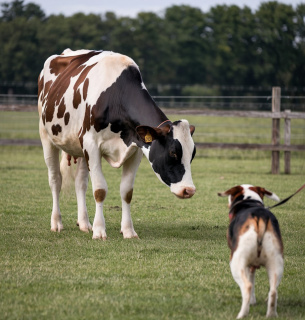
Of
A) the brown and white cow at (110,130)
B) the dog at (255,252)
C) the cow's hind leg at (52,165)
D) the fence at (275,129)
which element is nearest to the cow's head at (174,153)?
the brown and white cow at (110,130)

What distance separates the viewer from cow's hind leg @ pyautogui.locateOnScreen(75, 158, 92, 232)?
844 centimetres

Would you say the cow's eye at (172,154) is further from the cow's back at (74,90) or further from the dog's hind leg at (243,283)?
the dog's hind leg at (243,283)

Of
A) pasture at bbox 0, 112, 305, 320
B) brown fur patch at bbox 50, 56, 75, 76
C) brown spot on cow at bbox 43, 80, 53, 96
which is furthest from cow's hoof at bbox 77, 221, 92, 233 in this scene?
brown fur patch at bbox 50, 56, 75, 76

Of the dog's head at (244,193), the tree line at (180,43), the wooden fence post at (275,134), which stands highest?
the dog's head at (244,193)

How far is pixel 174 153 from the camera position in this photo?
7.14 m

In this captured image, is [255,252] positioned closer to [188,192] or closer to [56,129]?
[188,192]

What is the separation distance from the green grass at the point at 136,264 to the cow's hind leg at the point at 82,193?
179mm

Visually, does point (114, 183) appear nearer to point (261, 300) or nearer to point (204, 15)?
point (261, 300)

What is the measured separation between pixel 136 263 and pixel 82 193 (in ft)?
8.93

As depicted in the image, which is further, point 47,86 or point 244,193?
point 47,86

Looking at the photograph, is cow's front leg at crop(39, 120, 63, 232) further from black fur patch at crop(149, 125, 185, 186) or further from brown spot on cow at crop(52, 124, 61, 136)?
black fur patch at crop(149, 125, 185, 186)

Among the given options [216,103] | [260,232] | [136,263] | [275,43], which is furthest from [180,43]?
[260,232]

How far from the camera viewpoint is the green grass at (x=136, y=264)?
15.5 ft

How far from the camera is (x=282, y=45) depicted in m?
58.5
